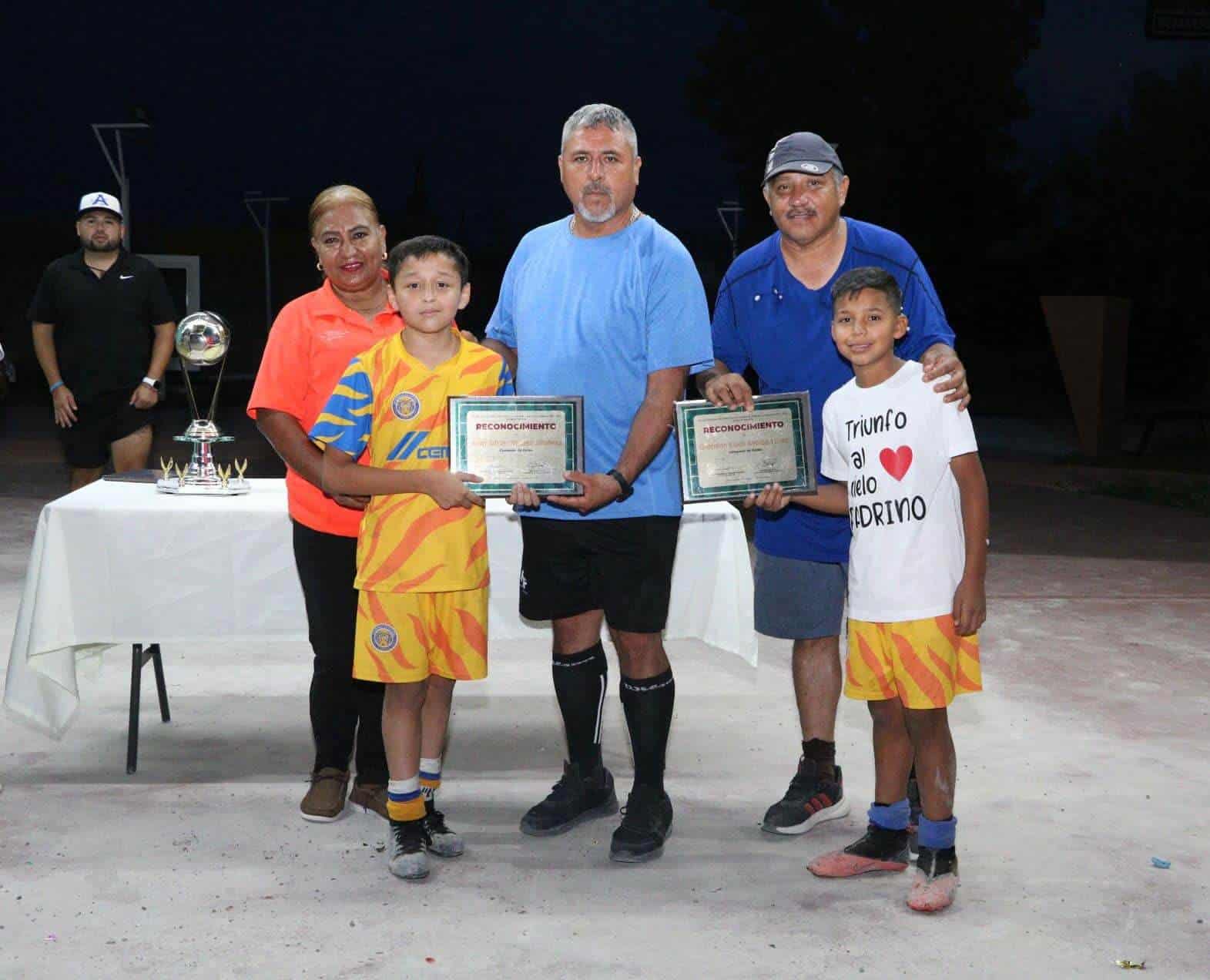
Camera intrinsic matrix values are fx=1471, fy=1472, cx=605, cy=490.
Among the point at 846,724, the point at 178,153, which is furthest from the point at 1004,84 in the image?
the point at 846,724

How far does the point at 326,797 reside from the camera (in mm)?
4348

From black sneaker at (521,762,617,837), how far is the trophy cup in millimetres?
1475

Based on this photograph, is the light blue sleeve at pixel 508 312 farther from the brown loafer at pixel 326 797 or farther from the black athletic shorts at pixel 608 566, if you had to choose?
the brown loafer at pixel 326 797

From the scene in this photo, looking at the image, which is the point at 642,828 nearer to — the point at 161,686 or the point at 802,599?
the point at 802,599

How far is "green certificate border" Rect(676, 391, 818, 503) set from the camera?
12.4 feet

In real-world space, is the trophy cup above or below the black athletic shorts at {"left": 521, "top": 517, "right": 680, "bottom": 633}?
above

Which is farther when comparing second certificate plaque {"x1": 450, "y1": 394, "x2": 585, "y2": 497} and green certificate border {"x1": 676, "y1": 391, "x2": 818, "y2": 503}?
green certificate border {"x1": 676, "y1": 391, "x2": 818, "y2": 503}

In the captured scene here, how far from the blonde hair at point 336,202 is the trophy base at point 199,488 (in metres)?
1.06

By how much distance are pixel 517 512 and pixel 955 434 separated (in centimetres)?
118

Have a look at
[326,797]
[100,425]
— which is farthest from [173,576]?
[100,425]

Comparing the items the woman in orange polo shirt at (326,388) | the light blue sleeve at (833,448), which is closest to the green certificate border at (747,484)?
the light blue sleeve at (833,448)

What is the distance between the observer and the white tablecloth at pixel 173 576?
445 cm

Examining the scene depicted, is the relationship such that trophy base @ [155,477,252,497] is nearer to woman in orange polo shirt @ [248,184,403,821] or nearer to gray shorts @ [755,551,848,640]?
woman in orange polo shirt @ [248,184,403,821]

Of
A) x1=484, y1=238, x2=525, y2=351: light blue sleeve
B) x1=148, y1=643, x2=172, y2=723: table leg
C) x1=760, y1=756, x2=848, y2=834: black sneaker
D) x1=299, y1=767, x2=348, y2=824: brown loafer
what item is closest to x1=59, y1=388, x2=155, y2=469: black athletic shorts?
x1=148, y1=643, x2=172, y2=723: table leg
